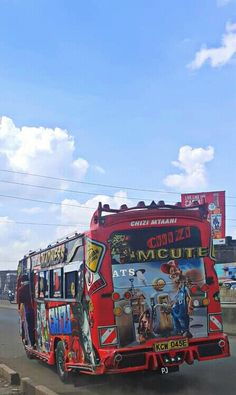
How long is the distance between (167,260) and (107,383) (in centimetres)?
265

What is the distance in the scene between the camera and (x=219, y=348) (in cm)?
858

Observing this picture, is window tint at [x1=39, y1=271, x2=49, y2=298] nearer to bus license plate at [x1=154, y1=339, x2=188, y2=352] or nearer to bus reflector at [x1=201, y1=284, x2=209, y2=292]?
bus license plate at [x1=154, y1=339, x2=188, y2=352]

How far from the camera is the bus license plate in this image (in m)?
8.19

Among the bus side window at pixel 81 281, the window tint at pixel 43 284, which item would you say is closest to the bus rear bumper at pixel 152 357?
the bus side window at pixel 81 281

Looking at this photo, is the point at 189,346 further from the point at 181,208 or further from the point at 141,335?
the point at 181,208

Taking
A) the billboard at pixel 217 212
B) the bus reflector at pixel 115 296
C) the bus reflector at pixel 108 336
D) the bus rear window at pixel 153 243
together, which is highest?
the billboard at pixel 217 212

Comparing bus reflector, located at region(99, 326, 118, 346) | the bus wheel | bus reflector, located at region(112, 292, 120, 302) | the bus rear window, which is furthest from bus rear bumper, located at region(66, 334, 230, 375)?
the bus rear window

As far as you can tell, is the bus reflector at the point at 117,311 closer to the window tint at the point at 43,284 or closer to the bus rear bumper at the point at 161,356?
the bus rear bumper at the point at 161,356

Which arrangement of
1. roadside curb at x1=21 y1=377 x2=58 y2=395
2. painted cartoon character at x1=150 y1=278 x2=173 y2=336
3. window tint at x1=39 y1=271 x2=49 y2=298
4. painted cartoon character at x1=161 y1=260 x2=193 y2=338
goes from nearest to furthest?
roadside curb at x1=21 y1=377 x2=58 y2=395, painted cartoon character at x1=150 y1=278 x2=173 y2=336, painted cartoon character at x1=161 y1=260 x2=193 y2=338, window tint at x1=39 y1=271 x2=49 y2=298

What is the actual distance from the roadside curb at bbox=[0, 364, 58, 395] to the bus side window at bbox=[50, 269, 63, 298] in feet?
5.14

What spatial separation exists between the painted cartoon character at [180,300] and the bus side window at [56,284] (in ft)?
7.19

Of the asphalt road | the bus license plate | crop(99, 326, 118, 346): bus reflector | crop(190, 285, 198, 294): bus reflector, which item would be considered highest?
crop(190, 285, 198, 294): bus reflector

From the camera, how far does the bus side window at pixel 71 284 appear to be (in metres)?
8.91

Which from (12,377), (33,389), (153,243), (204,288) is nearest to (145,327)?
(204,288)
